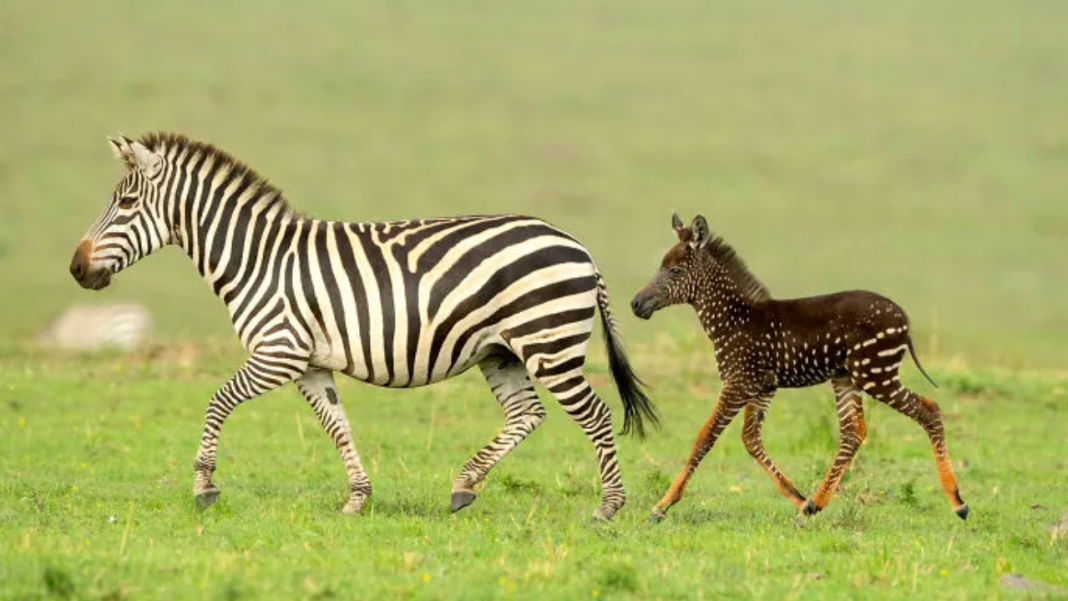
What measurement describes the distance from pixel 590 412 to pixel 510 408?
719 mm

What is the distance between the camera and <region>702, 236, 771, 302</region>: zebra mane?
34.6 ft

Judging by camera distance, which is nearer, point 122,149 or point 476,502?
point 122,149

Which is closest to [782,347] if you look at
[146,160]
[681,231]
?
[681,231]

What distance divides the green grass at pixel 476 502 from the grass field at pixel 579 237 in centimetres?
5

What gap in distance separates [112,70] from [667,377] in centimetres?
3440

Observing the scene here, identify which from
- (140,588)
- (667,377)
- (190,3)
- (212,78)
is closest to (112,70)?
(212,78)

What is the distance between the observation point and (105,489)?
37.1ft

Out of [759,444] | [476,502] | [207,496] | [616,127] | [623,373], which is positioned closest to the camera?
[207,496]

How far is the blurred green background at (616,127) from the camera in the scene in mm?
35750

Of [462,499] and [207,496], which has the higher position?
[207,496]

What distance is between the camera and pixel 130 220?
35.0 feet

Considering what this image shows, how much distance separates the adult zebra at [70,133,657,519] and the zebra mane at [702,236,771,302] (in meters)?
0.81

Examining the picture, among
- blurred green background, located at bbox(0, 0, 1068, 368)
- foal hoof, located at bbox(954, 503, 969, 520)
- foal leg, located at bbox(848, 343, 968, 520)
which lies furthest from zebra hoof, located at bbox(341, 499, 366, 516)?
blurred green background, located at bbox(0, 0, 1068, 368)

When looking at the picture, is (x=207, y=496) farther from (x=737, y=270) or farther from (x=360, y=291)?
(x=737, y=270)
